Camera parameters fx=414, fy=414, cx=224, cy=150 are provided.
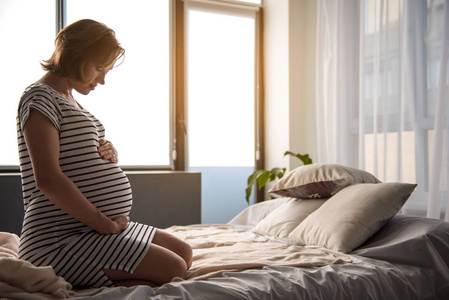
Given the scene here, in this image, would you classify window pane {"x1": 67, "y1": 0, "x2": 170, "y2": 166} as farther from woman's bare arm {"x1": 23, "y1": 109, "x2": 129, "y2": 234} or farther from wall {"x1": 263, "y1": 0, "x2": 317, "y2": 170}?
woman's bare arm {"x1": 23, "y1": 109, "x2": 129, "y2": 234}

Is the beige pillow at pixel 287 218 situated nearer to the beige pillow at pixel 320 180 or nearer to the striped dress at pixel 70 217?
the beige pillow at pixel 320 180

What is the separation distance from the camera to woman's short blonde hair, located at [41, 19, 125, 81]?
114cm

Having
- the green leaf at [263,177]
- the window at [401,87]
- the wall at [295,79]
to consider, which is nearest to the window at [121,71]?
the green leaf at [263,177]

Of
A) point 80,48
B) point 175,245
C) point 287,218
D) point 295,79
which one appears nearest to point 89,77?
point 80,48

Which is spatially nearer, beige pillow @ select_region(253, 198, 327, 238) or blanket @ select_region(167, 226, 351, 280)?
blanket @ select_region(167, 226, 351, 280)

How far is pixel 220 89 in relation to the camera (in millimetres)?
3520

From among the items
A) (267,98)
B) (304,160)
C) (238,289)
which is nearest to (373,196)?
(238,289)

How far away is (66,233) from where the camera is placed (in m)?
1.08

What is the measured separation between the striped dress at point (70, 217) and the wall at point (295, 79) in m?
2.25

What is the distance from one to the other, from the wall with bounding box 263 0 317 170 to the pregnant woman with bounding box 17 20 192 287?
7.32 feet

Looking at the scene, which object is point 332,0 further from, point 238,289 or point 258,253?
point 238,289

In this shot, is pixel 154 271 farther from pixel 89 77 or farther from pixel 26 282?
pixel 89 77

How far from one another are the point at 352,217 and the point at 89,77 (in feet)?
3.28

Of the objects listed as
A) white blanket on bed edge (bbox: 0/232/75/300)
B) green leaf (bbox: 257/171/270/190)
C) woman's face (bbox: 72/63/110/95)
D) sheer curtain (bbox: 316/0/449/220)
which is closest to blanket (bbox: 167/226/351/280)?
white blanket on bed edge (bbox: 0/232/75/300)
